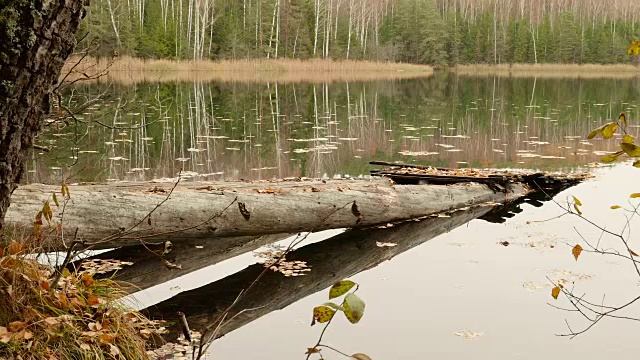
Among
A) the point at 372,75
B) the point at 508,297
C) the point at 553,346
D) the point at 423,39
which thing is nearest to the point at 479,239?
the point at 508,297

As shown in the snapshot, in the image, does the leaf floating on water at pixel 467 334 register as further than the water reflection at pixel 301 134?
No

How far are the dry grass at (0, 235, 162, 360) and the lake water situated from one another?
39.0 inches

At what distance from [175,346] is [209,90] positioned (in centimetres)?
2328

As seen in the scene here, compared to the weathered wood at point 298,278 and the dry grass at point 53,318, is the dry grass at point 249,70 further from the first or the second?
the dry grass at point 53,318

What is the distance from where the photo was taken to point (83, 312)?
130 inches

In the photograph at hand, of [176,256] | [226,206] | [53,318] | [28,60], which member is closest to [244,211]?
[226,206]

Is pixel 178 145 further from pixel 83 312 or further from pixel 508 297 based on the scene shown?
pixel 83 312

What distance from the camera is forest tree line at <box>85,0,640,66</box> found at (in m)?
44.2

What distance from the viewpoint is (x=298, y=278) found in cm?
564

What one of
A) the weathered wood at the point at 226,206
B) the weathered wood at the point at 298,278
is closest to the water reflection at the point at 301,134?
the weathered wood at the point at 226,206

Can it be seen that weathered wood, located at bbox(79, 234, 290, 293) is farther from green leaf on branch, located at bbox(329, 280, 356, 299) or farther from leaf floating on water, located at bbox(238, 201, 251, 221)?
green leaf on branch, located at bbox(329, 280, 356, 299)

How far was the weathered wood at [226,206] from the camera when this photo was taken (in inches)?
201

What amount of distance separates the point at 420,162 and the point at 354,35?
1849 inches

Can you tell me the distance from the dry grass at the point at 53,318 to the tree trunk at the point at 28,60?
0.80m
